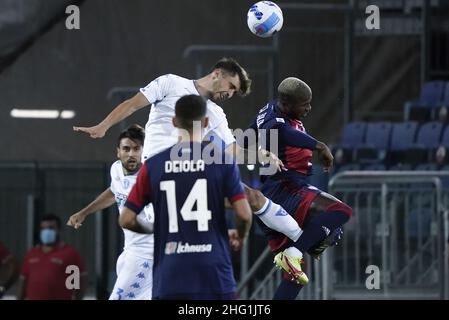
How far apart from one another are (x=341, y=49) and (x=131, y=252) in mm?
7356

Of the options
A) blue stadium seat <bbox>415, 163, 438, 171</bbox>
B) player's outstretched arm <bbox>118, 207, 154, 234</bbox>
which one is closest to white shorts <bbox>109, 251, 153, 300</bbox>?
player's outstretched arm <bbox>118, 207, 154, 234</bbox>

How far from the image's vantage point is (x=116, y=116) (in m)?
9.56

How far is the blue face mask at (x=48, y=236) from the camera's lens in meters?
14.3

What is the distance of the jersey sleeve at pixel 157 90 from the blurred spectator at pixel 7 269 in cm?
536

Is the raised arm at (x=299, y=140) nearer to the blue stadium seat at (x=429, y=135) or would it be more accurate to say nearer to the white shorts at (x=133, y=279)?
the white shorts at (x=133, y=279)

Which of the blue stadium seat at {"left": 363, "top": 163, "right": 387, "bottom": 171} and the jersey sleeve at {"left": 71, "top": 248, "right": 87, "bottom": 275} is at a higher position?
the blue stadium seat at {"left": 363, "top": 163, "right": 387, "bottom": 171}

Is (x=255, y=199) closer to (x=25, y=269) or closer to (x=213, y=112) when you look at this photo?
(x=213, y=112)

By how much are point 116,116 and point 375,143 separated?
6971mm

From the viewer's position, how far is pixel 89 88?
16.5m

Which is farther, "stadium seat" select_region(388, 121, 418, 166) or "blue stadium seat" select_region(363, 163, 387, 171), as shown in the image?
"stadium seat" select_region(388, 121, 418, 166)

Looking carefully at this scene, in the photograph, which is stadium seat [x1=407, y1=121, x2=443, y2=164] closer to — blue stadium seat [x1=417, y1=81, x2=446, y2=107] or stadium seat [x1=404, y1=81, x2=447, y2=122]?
stadium seat [x1=404, y1=81, x2=447, y2=122]

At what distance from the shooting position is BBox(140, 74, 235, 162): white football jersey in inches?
388

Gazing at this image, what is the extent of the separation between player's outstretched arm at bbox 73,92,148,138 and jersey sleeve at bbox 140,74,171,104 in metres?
0.06

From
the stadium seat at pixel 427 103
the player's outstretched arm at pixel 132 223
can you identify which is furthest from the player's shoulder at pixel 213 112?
the stadium seat at pixel 427 103
